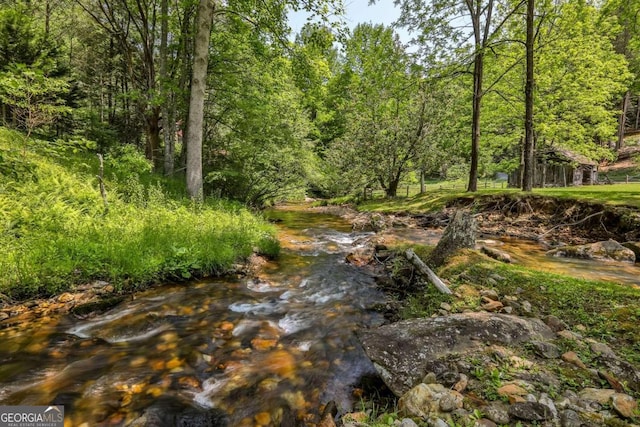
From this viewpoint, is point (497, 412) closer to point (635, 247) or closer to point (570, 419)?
point (570, 419)

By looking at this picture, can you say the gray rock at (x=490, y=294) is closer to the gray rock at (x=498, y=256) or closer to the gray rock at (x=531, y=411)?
the gray rock at (x=498, y=256)

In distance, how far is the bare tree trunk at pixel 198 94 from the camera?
911 centimetres

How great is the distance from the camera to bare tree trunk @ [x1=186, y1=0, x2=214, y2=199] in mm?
9109

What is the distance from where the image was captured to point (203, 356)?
394 centimetres

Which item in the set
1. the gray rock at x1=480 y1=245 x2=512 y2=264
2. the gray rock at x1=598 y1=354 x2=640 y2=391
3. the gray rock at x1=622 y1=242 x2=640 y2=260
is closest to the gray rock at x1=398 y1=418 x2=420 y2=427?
the gray rock at x1=598 y1=354 x2=640 y2=391

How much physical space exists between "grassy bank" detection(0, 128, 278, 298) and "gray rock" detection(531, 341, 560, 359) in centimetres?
565

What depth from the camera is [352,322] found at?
16.0ft

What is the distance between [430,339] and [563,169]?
3526 cm

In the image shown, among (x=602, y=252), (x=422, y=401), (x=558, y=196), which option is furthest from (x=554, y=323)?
(x=558, y=196)

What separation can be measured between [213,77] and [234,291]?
10254mm

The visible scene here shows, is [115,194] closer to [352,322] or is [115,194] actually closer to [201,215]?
[201,215]

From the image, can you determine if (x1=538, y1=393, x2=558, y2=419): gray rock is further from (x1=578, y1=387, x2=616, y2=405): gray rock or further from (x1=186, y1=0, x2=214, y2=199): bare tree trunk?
(x1=186, y1=0, x2=214, y2=199): bare tree trunk

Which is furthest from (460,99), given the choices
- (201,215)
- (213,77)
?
(201,215)

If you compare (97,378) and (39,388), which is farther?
(97,378)
